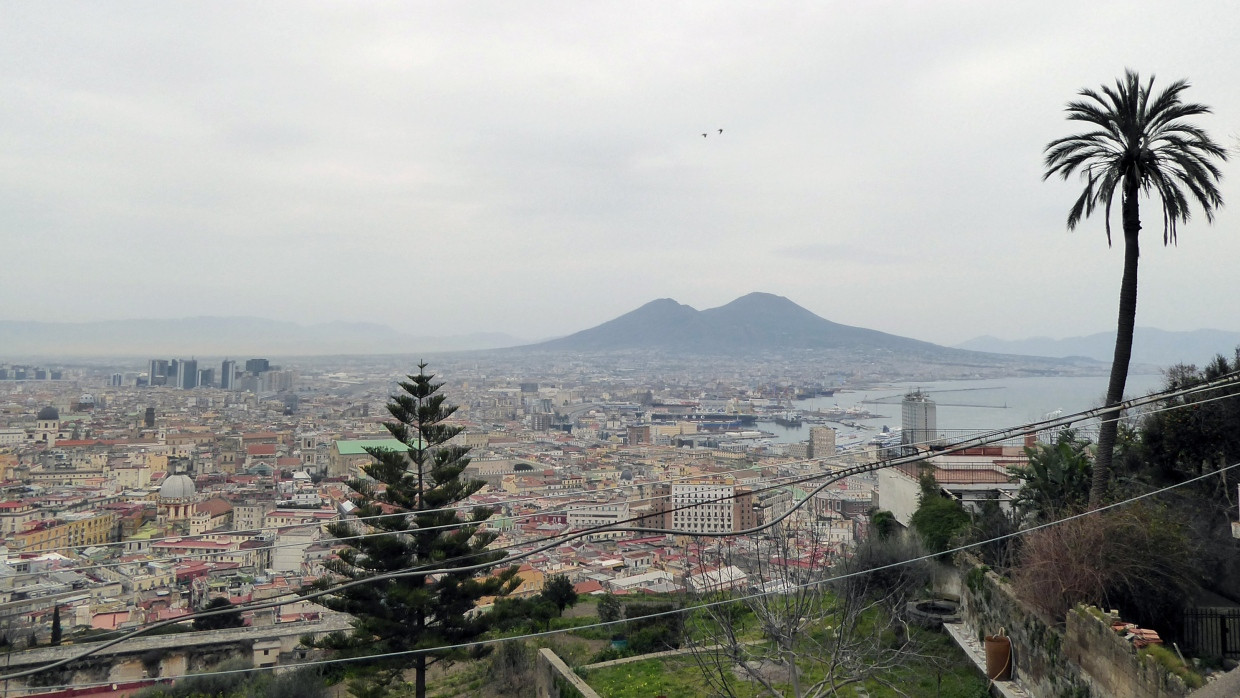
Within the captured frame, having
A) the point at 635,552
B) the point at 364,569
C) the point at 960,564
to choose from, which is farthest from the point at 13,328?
the point at 960,564

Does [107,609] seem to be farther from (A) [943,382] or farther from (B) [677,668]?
(A) [943,382]

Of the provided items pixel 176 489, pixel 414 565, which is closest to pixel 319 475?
pixel 176 489

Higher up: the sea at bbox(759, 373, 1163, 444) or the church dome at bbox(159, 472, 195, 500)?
the sea at bbox(759, 373, 1163, 444)

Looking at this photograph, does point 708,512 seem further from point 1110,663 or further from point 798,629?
point 1110,663

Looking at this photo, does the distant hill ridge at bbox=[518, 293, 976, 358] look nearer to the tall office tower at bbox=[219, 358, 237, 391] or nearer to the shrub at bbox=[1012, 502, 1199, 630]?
the tall office tower at bbox=[219, 358, 237, 391]

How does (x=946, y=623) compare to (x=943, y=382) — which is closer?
(x=946, y=623)

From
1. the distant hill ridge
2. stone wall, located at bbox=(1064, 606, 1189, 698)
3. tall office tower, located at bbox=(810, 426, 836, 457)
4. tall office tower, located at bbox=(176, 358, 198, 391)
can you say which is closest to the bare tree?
stone wall, located at bbox=(1064, 606, 1189, 698)

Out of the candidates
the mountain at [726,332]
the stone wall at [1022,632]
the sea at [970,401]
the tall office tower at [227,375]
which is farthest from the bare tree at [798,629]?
the mountain at [726,332]
